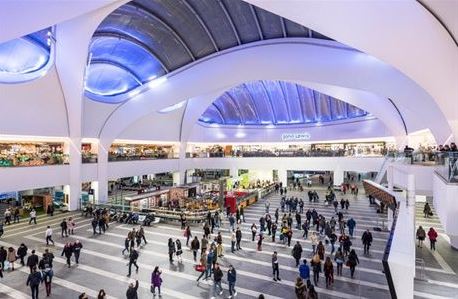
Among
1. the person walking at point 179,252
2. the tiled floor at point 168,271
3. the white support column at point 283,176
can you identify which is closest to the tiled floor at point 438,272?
the tiled floor at point 168,271

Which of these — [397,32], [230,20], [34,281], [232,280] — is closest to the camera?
[34,281]

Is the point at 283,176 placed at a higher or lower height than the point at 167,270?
higher

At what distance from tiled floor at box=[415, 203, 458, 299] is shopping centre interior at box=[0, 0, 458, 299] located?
10 centimetres

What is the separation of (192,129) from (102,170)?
48.9ft

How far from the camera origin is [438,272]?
12055 millimetres

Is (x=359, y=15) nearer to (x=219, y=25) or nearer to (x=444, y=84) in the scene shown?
(x=444, y=84)

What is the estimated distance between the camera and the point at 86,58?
63.5ft

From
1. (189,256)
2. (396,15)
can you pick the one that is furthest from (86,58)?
(396,15)

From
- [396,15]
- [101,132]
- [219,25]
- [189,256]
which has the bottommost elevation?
[189,256]

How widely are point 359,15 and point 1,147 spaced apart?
2434 cm

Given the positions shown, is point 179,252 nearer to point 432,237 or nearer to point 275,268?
point 275,268

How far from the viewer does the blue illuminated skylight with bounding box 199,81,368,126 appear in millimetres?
39969

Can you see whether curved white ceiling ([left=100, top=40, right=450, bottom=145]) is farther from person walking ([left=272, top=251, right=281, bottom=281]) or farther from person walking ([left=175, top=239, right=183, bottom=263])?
person walking ([left=175, top=239, right=183, bottom=263])

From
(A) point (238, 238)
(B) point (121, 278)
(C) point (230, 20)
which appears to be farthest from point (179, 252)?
(C) point (230, 20)
